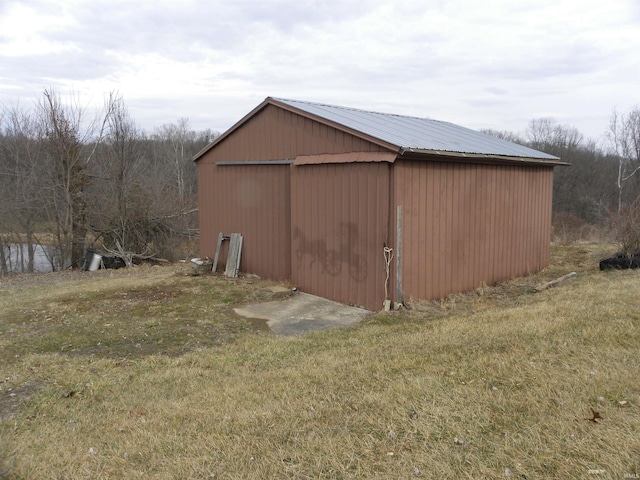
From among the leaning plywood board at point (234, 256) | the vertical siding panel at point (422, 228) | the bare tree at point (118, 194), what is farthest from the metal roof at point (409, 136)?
the bare tree at point (118, 194)

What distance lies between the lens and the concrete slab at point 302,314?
23.2 feet

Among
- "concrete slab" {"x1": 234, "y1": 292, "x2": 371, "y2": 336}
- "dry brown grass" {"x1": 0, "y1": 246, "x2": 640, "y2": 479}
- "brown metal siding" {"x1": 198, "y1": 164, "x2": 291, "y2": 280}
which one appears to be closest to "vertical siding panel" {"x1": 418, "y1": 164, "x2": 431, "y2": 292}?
"concrete slab" {"x1": 234, "y1": 292, "x2": 371, "y2": 336}

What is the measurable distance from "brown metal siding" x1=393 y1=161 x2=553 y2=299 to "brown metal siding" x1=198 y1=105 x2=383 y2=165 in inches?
45.1

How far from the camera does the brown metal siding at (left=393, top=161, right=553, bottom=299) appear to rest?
762 centimetres

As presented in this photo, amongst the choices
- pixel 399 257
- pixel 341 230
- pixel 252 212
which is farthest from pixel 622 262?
pixel 252 212

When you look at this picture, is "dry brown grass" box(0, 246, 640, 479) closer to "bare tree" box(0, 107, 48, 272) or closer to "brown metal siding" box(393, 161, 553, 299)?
"brown metal siding" box(393, 161, 553, 299)

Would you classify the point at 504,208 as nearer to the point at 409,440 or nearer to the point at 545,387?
the point at 545,387

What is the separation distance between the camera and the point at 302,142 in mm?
9039

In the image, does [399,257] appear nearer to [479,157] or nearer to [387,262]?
[387,262]

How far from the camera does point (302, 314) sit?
776 centimetres

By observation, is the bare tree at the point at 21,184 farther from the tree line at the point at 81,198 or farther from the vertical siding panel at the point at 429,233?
the vertical siding panel at the point at 429,233

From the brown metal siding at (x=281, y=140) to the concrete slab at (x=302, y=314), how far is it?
8.77 feet

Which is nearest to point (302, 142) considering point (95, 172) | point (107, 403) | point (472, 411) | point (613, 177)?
point (107, 403)

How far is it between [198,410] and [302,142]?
243 inches
